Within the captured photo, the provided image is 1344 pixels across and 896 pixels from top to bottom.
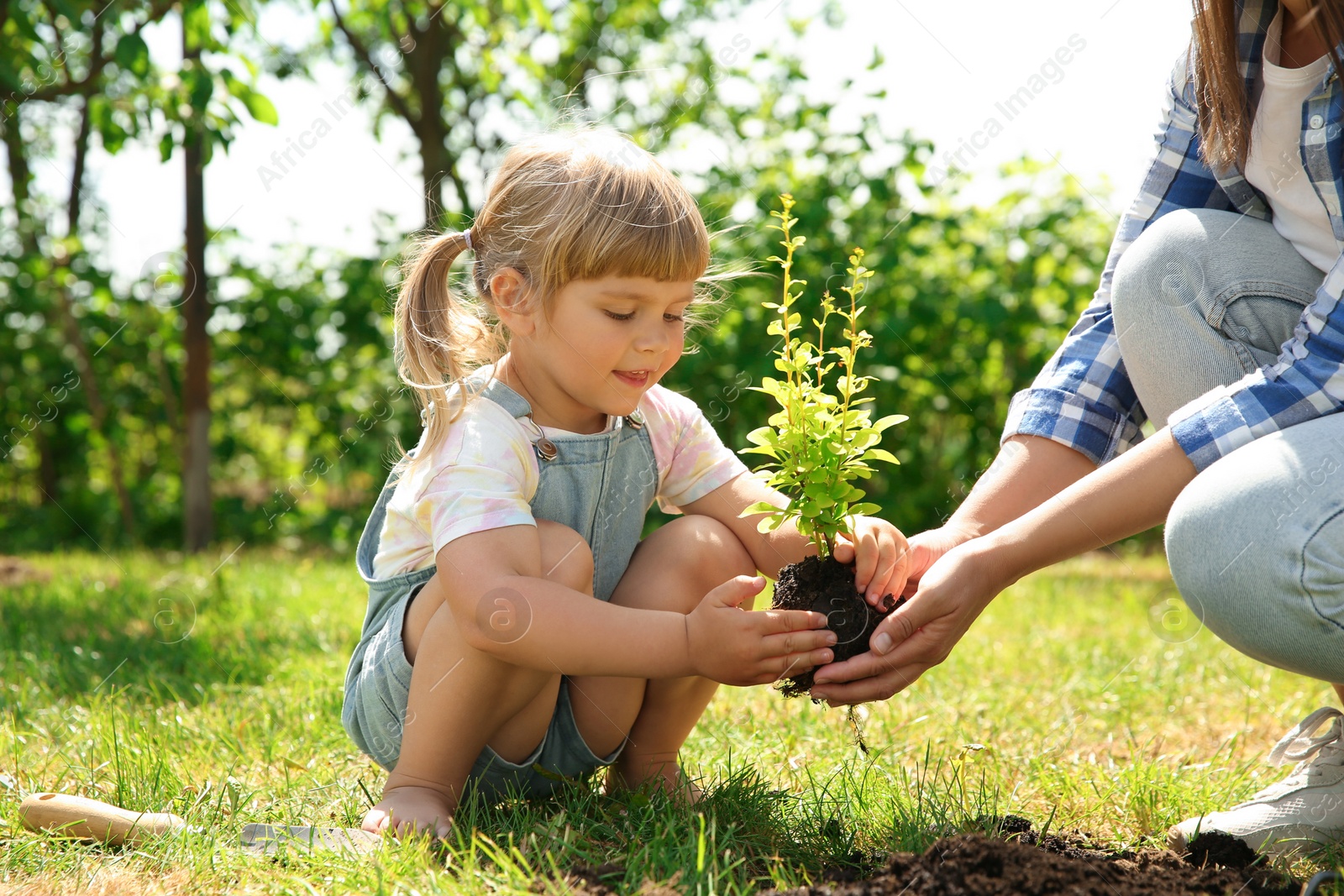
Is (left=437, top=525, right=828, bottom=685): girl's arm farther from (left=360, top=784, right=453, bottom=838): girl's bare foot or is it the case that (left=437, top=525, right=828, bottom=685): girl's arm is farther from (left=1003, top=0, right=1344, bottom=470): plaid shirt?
(left=1003, top=0, right=1344, bottom=470): plaid shirt

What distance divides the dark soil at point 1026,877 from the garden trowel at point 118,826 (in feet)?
2.85

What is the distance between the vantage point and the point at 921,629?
5.98 ft

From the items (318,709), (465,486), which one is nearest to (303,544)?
(318,709)

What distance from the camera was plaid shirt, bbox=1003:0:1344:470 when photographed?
167cm

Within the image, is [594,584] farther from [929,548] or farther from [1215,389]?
[1215,389]

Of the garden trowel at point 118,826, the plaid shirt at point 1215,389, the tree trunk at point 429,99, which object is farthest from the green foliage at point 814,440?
the tree trunk at point 429,99

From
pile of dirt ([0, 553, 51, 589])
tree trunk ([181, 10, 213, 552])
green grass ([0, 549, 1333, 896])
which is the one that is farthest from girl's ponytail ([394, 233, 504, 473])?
tree trunk ([181, 10, 213, 552])

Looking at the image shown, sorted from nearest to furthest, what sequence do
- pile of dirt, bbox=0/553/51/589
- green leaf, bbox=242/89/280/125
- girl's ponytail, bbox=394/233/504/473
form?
girl's ponytail, bbox=394/233/504/473 < green leaf, bbox=242/89/280/125 < pile of dirt, bbox=0/553/51/589

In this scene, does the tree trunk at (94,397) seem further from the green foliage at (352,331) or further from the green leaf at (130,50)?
the green leaf at (130,50)

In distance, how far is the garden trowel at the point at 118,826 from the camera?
1786mm

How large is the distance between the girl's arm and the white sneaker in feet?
2.47

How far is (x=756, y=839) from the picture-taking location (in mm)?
1771

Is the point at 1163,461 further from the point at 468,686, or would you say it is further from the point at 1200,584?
the point at 468,686

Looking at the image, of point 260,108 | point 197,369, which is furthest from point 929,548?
point 197,369
